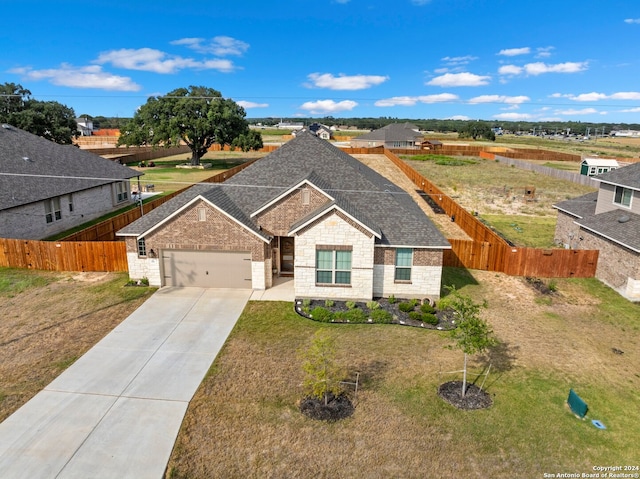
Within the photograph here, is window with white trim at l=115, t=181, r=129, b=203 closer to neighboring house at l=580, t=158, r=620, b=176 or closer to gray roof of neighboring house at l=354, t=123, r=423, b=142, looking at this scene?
neighboring house at l=580, t=158, r=620, b=176

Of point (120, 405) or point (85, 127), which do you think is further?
point (85, 127)

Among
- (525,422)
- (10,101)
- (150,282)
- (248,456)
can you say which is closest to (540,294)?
(525,422)

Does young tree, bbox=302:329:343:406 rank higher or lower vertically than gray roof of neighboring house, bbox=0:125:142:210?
lower

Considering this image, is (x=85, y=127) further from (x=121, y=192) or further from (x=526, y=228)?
(x=526, y=228)

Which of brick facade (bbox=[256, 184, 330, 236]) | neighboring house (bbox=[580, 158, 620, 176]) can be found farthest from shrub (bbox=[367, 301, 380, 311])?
neighboring house (bbox=[580, 158, 620, 176])

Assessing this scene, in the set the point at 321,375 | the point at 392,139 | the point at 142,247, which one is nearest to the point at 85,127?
the point at 392,139

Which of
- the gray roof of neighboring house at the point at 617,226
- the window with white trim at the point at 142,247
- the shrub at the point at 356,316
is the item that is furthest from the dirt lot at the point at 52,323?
the gray roof of neighboring house at the point at 617,226

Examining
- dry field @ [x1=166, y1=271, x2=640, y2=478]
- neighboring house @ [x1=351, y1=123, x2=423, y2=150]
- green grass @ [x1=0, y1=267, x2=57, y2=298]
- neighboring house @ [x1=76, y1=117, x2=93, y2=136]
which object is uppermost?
neighboring house @ [x1=76, y1=117, x2=93, y2=136]
